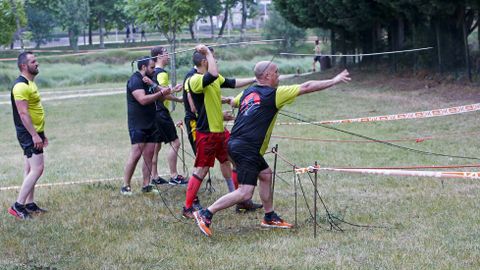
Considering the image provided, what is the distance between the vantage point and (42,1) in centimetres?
6544

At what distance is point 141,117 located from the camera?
10.1m

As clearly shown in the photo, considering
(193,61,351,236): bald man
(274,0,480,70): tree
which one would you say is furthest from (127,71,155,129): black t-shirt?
(274,0,480,70): tree

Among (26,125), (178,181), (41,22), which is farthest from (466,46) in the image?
(41,22)

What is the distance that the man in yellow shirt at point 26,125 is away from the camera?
8.84m

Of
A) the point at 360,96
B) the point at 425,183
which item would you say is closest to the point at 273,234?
the point at 425,183

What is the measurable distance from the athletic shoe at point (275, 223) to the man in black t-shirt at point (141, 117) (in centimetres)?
243

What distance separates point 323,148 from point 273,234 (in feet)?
22.3

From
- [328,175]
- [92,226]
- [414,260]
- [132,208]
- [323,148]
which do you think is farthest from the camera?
[323,148]

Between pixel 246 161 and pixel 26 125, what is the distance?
2671 millimetres

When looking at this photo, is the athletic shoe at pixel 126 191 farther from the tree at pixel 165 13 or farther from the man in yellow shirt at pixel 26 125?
the tree at pixel 165 13

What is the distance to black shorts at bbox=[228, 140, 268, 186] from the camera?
25.4ft

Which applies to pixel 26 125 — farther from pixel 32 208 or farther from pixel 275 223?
pixel 275 223

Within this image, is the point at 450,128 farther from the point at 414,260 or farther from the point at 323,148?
the point at 414,260

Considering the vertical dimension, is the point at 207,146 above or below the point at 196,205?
above
